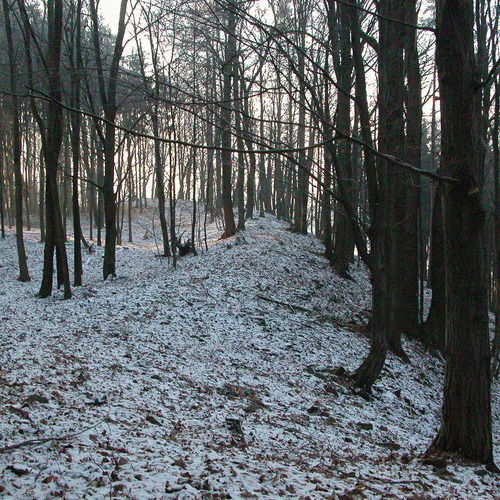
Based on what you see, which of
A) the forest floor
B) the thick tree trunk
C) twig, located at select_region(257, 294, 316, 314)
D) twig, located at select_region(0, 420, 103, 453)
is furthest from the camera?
twig, located at select_region(257, 294, 316, 314)

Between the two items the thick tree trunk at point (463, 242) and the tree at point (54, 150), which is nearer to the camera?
the thick tree trunk at point (463, 242)

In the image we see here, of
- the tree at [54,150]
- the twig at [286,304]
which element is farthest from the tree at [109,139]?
the twig at [286,304]

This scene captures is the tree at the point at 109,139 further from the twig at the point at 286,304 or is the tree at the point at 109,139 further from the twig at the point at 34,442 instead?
the twig at the point at 34,442

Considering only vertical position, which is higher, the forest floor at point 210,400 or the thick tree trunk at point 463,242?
the thick tree trunk at point 463,242

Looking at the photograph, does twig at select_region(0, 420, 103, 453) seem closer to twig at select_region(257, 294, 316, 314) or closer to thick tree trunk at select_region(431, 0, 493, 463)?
thick tree trunk at select_region(431, 0, 493, 463)

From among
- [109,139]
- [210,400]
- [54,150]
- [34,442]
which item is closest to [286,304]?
[210,400]

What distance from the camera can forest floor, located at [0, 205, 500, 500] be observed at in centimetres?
363

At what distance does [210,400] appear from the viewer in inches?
233

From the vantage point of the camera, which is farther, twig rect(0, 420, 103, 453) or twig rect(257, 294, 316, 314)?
twig rect(257, 294, 316, 314)

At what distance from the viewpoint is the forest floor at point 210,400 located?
3.63 meters

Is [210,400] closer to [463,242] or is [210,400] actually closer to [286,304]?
[463,242]

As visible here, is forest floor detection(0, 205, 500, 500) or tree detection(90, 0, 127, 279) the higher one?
tree detection(90, 0, 127, 279)

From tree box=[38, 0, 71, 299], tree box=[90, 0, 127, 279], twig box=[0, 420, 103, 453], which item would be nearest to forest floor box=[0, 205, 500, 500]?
twig box=[0, 420, 103, 453]

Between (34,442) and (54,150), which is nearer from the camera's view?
(34,442)
